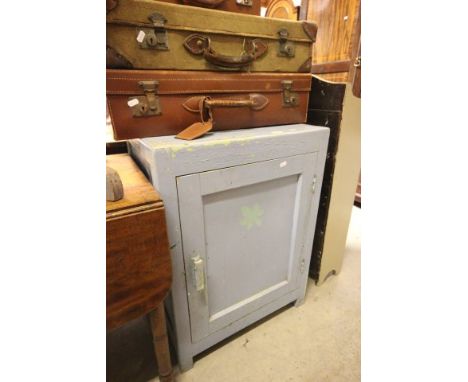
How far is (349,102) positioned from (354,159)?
0.30 m

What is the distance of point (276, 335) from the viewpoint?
3.90 ft

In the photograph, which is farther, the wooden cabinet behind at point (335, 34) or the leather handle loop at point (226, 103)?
the wooden cabinet behind at point (335, 34)

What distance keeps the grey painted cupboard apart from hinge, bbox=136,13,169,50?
276mm

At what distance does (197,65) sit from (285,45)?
368 millimetres

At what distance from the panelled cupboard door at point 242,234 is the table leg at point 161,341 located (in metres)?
0.12

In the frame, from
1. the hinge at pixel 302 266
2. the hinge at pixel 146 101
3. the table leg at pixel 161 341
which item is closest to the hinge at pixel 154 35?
the hinge at pixel 146 101

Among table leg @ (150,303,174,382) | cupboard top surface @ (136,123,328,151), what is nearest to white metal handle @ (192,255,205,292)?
table leg @ (150,303,174,382)

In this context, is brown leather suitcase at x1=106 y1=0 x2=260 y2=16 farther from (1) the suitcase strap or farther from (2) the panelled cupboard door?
(2) the panelled cupboard door

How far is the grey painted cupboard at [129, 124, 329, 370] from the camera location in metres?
0.74

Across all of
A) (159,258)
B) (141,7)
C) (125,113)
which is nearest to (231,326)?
(159,258)

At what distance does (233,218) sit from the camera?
898mm

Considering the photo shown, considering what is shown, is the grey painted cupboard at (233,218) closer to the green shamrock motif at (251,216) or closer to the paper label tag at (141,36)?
the green shamrock motif at (251,216)

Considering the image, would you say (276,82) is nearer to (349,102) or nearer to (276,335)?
(349,102)

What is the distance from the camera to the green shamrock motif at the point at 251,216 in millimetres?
920
